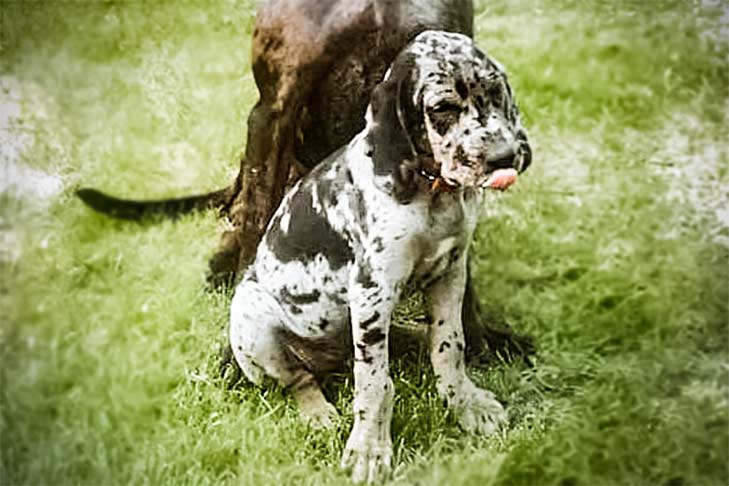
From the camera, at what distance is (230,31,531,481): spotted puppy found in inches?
54.6

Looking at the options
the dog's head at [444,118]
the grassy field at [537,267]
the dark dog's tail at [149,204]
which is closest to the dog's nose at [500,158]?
the dog's head at [444,118]

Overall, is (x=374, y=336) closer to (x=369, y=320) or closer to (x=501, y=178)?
(x=369, y=320)

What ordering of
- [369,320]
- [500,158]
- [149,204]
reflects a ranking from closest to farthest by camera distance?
[500,158] → [369,320] → [149,204]

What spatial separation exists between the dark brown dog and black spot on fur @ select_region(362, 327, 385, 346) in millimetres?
115

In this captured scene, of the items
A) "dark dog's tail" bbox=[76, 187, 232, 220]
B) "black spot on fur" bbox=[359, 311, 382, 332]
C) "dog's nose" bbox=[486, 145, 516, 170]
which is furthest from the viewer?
"dark dog's tail" bbox=[76, 187, 232, 220]

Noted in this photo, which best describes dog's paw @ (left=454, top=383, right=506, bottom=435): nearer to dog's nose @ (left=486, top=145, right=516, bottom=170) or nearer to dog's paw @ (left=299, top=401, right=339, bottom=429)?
dog's paw @ (left=299, top=401, right=339, bottom=429)

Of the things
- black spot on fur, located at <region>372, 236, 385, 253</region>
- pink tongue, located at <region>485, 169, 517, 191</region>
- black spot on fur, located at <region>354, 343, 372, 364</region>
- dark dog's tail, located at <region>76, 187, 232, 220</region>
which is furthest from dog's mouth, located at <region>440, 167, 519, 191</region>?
dark dog's tail, located at <region>76, 187, 232, 220</region>

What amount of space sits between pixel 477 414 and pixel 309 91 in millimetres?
400

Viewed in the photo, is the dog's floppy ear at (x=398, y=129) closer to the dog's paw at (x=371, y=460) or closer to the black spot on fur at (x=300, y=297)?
the black spot on fur at (x=300, y=297)

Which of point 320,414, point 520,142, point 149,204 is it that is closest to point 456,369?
point 320,414

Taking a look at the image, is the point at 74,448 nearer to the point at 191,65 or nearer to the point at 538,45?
the point at 191,65

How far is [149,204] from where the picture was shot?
5.47 ft

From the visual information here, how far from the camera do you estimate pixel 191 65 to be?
5.34ft

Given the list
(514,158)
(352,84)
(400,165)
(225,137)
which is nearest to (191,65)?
(225,137)
